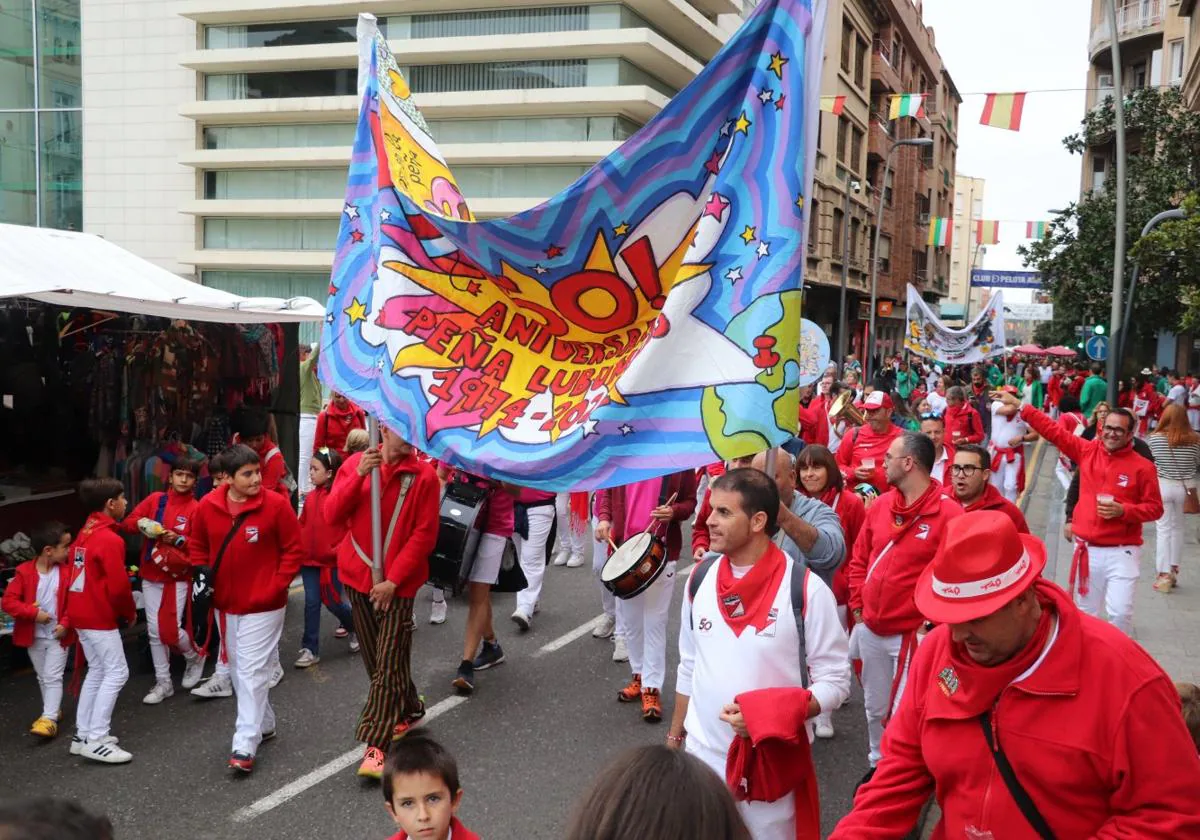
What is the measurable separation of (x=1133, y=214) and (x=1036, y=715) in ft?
76.9

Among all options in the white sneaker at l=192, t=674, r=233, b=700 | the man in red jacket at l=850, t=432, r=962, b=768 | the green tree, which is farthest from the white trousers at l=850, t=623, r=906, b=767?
the green tree

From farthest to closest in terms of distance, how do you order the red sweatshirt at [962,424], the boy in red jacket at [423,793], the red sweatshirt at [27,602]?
the red sweatshirt at [962,424], the red sweatshirt at [27,602], the boy in red jacket at [423,793]

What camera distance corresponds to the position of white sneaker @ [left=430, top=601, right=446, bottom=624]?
26.4 ft

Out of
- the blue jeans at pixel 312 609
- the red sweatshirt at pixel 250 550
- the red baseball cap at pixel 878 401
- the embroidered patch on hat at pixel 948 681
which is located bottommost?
the blue jeans at pixel 312 609

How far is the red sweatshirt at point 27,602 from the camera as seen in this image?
5660 mm

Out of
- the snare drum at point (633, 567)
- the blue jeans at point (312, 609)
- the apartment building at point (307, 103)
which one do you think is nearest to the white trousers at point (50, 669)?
the blue jeans at point (312, 609)

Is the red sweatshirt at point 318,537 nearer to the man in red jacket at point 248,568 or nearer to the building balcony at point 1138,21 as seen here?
the man in red jacket at point 248,568

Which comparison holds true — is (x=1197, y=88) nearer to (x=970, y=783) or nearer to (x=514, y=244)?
(x=514, y=244)

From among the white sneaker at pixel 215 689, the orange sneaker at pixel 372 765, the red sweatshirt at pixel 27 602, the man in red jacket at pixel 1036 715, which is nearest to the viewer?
the man in red jacket at pixel 1036 715

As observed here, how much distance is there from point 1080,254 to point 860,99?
21.0 metres

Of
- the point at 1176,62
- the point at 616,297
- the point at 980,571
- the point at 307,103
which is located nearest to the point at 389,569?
the point at 616,297

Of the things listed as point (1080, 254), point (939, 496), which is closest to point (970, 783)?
point (939, 496)

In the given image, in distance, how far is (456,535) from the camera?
6.55 meters

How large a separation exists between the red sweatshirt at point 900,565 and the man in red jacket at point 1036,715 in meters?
2.33
